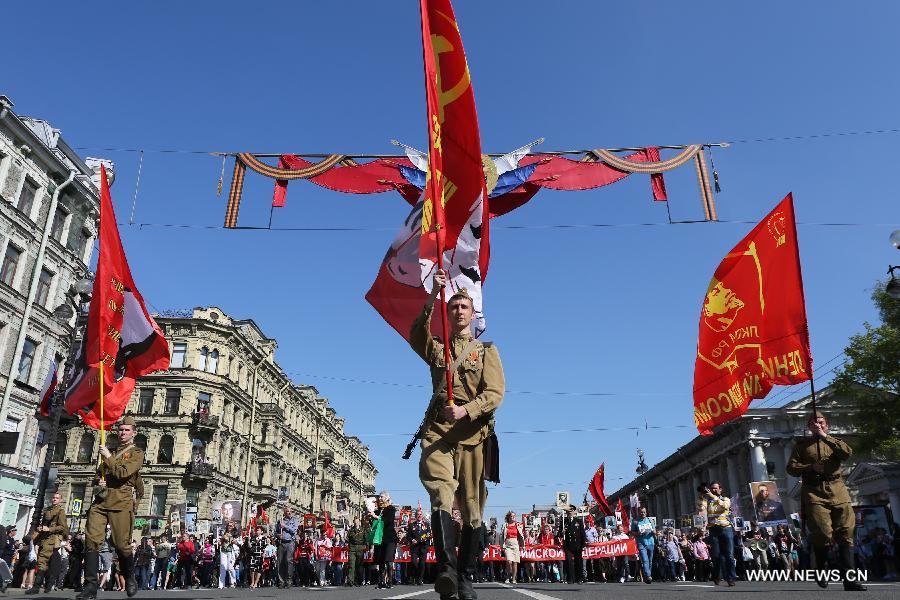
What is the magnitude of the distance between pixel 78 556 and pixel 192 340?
39544 millimetres

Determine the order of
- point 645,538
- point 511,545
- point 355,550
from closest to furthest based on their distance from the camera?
point 355,550, point 645,538, point 511,545

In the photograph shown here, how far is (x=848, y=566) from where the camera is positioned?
666 cm

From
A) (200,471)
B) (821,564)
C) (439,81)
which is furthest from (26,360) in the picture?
(821,564)

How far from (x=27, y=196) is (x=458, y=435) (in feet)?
103

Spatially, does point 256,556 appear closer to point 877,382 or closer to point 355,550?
point 355,550

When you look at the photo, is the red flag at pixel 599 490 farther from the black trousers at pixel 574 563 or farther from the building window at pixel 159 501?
the building window at pixel 159 501

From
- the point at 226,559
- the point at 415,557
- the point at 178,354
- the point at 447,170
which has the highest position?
the point at 178,354

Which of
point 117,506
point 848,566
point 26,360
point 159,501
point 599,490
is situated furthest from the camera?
point 159,501

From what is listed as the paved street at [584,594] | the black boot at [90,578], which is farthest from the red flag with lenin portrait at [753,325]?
the black boot at [90,578]

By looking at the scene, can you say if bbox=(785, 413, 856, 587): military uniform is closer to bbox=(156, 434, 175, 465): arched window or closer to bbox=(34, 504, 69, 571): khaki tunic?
bbox=(34, 504, 69, 571): khaki tunic

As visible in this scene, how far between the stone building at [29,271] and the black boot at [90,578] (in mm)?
23623

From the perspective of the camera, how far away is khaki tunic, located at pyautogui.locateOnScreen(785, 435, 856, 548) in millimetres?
7039

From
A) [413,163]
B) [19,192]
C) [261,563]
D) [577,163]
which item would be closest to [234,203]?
[413,163]

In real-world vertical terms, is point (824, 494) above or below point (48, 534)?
above
